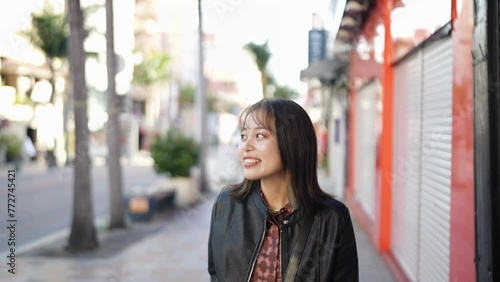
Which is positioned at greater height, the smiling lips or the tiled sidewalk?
the smiling lips

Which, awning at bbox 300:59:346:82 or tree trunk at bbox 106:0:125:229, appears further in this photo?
awning at bbox 300:59:346:82

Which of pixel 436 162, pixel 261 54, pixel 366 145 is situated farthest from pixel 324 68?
pixel 261 54

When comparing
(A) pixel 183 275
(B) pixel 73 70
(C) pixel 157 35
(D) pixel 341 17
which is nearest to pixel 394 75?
(D) pixel 341 17

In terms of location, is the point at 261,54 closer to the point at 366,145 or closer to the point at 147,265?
the point at 366,145

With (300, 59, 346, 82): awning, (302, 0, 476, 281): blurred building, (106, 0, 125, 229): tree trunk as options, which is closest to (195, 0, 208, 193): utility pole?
(300, 59, 346, 82): awning

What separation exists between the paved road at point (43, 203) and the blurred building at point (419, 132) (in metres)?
3.36

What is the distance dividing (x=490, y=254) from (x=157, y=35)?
58.4 meters

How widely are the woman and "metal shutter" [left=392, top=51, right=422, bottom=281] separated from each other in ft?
13.7

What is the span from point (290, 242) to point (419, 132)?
435cm

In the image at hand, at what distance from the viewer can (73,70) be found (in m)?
8.92

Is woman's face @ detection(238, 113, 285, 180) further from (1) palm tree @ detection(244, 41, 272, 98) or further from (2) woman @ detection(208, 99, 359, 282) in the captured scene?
(1) palm tree @ detection(244, 41, 272, 98)

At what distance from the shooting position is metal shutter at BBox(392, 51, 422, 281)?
634 cm

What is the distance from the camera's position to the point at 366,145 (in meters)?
11.5

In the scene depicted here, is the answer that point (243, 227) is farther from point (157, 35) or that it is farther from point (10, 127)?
point (157, 35)
